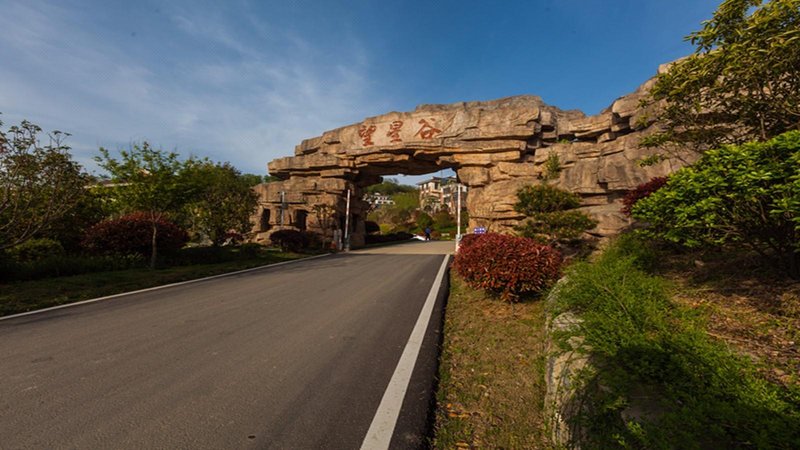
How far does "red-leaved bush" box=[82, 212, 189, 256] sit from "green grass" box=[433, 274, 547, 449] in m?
12.3

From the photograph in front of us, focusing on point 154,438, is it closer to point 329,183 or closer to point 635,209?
point 635,209

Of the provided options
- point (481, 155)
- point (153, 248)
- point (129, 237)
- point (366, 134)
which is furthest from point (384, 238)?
point (129, 237)

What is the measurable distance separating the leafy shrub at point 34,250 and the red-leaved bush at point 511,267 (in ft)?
44.2

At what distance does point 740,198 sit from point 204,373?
586 centimetres

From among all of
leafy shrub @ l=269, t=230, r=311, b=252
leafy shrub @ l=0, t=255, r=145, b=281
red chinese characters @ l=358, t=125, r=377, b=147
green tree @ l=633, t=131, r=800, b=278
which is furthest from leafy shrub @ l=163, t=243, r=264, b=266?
green tree @ l=633, t=131, r=800, b=278

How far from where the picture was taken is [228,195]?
644 inches

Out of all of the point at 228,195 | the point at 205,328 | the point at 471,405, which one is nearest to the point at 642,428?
the point at 471,405

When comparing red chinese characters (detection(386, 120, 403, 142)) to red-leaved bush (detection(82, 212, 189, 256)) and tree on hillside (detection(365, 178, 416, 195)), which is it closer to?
red-leaved bush (detection(82, 212, 189, 256))

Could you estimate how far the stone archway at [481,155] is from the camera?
15422 millimetres

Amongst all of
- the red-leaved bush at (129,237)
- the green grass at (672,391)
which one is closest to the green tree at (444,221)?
the red-leaved bush at (129,237)

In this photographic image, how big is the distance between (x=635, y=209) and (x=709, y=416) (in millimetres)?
3449

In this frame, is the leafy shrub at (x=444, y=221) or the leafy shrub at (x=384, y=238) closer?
the leafy shrub at (x=384, y=238)

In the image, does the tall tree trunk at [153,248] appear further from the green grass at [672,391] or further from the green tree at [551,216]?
the green grass at [672,391]

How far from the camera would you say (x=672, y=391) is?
190 centimetres
